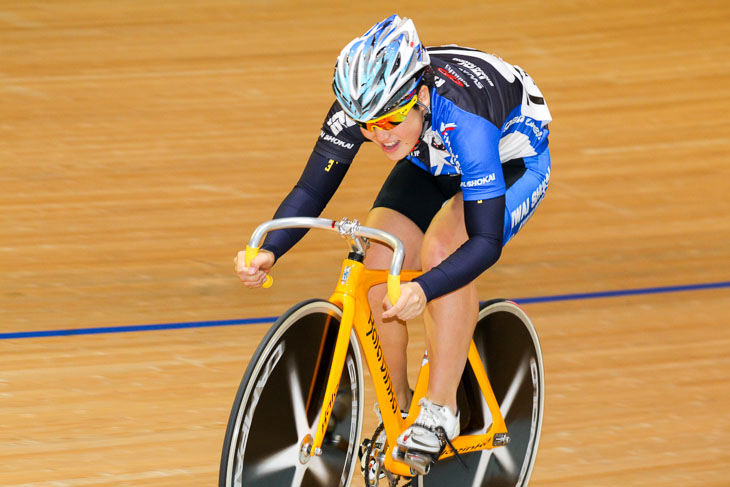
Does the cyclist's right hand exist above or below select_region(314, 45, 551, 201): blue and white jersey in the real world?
below

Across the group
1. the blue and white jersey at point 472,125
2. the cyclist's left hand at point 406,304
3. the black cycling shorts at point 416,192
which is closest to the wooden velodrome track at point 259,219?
the black cycling shorts at point 416,192

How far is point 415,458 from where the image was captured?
2215 mm

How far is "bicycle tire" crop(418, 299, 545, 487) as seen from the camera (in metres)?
2.45

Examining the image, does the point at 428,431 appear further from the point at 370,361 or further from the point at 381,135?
the point at 381,135

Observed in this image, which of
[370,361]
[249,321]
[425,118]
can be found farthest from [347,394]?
[249,321]

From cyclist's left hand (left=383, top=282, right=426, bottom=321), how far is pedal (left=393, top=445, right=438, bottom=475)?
0.44 m

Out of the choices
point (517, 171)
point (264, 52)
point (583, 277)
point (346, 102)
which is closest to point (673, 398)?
point (583, 277)

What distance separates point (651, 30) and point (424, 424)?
446cm

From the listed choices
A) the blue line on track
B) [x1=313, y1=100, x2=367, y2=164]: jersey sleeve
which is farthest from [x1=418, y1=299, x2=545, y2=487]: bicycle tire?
the blue line on track

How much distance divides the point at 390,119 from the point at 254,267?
0.37 meters

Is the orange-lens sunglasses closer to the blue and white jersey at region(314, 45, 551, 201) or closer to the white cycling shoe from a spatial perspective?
the blue and white jersey at region(314, 45, 551, 201)

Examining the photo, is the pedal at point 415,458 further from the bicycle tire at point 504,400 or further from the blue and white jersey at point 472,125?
the blue and white jersey at point 472,125

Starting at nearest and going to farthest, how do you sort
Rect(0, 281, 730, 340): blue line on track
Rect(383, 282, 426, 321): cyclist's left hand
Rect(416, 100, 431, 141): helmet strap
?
Rect(383, 282, 426, 321): cyclist's left hand < Rect(416, 100, 431, 141): helmet strap < Rect(0, 281, 730, 340): blue line on track

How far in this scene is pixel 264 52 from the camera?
564cm
